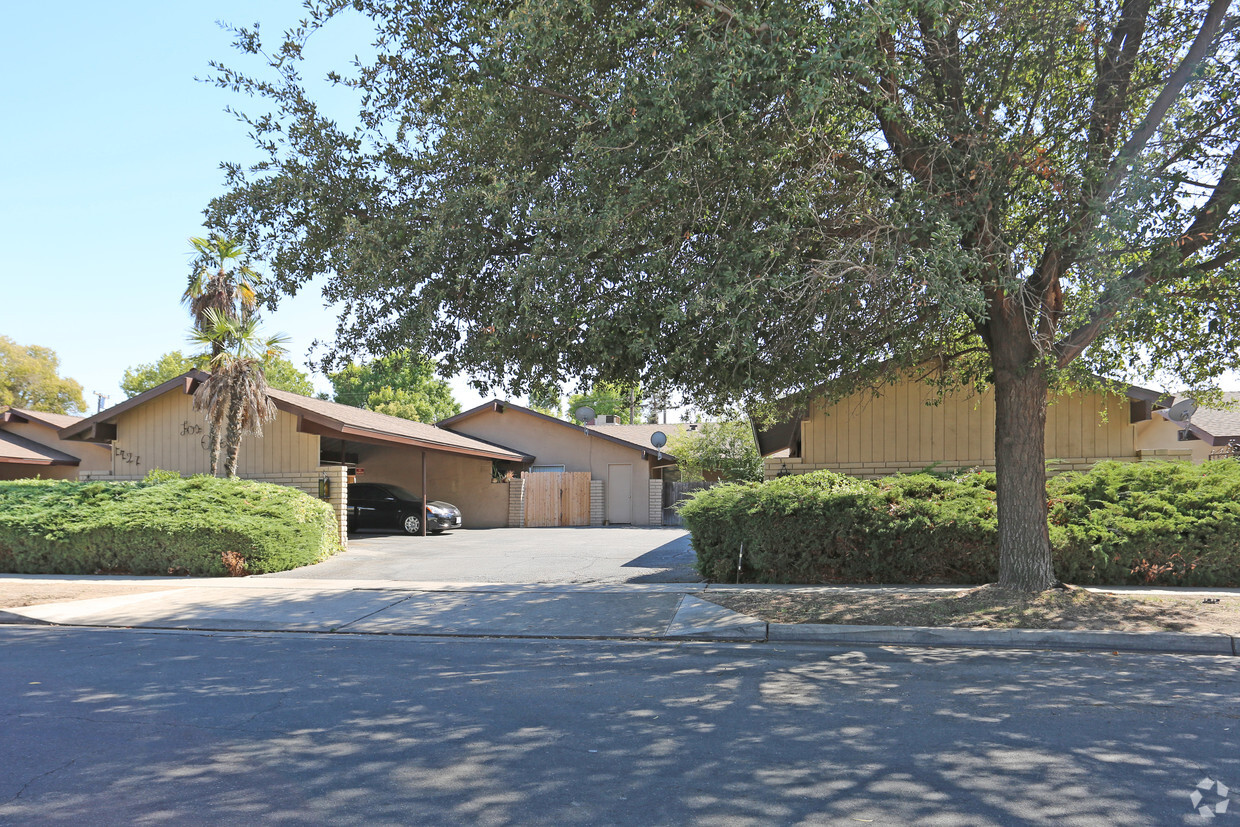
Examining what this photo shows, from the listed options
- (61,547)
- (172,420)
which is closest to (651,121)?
(61,547)

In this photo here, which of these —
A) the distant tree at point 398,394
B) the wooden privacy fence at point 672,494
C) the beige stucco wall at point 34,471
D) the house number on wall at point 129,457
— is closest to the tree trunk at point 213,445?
the house number on wall at point 129,457

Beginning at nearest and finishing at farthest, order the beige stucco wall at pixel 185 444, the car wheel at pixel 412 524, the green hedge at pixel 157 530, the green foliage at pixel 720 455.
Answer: the green hedge at pixel 157 530 < the beige stucco wall at pixel 185 444 < the car wheel at pixel 412 524 < the green foliage at pixel 720 455

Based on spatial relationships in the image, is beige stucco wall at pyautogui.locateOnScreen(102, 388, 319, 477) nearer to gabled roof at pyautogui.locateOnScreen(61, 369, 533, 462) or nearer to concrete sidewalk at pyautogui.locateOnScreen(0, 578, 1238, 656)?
gabled roof at pyautogui.locateOnScreen(61, 369, 533, 462)

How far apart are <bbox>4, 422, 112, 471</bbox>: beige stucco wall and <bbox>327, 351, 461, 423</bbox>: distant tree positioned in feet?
98.4

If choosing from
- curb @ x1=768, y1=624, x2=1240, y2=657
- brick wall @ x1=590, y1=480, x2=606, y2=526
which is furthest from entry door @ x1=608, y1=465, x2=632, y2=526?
curb @ x1=768, y1=624, x2=1240, y2=657

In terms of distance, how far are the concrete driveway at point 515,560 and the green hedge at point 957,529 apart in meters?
1.42

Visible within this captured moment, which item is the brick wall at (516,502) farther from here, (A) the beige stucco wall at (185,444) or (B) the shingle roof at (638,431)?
(A) the beige stucco wall at (185,444)

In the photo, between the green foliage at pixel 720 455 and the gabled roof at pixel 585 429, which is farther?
the gabled roof at pixel 585 429

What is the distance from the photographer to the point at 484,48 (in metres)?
9.30

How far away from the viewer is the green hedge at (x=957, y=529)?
11680 mm

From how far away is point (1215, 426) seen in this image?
86.7ft

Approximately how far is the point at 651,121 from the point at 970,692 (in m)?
5.81

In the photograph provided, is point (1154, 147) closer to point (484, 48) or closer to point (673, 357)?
point (673, 357)

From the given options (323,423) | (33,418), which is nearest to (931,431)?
(323,423)
